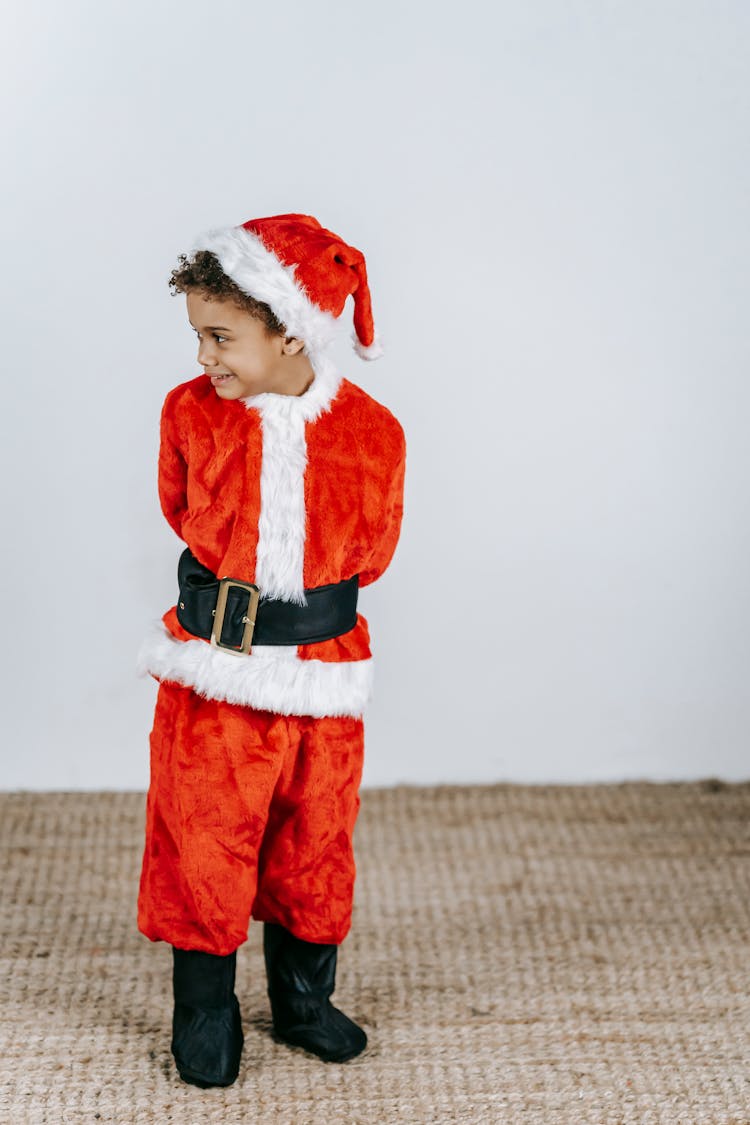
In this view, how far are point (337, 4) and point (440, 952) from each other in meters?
1.26

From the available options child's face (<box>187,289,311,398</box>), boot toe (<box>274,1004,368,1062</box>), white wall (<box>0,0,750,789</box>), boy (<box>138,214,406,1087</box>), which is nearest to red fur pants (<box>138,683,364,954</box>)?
boy (<box>138,214,406,1087</box>)

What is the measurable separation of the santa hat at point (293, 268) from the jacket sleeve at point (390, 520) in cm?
15

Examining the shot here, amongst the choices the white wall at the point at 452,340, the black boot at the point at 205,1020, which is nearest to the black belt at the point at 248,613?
the black boot at the point at 205,1020

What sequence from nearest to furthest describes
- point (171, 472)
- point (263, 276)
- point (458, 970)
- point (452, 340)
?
point (263, 276)
point (171, 472)
point (458, 970)
point (452, 340)

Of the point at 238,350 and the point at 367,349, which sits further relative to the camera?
the point at 367,349

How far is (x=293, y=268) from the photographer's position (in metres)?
1.27

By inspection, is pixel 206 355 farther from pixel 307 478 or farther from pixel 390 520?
pixel 390 520

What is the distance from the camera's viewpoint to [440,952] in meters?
1.73

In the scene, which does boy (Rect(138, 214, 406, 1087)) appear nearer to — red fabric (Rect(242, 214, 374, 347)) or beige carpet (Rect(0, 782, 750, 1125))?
red fabric (Rect(242, 214, 374, 347))

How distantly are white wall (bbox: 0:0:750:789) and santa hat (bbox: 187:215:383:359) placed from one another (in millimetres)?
604

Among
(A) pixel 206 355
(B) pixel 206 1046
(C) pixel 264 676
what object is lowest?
(B) pixel 206 1046

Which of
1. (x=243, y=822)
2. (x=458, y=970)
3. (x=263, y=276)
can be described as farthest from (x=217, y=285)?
(x=458, y=970)

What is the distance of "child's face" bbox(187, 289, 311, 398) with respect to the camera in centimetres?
128

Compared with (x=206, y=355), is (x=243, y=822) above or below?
below
